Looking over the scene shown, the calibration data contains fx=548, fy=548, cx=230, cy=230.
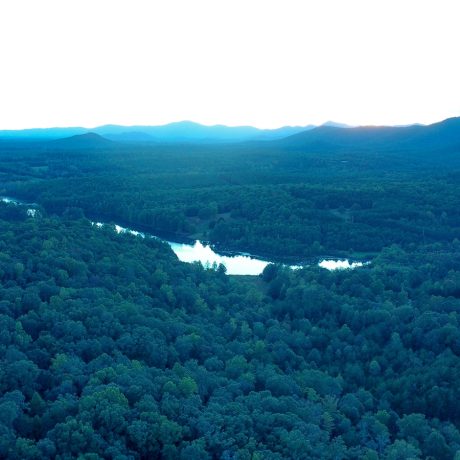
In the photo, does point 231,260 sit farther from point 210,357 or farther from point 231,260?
point 210,357

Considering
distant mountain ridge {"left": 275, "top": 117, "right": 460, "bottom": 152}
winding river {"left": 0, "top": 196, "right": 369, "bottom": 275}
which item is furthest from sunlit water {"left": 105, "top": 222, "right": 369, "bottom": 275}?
distant mountain ridge {"left": 275, "top": 117, "right": 460, "bottom": 152}

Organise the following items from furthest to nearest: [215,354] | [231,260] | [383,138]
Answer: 1. [383,138]
2. [231,260]
3. [215,354]

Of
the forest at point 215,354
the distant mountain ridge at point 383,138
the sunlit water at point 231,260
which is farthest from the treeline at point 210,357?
the distant mountain ridge at point 383,138

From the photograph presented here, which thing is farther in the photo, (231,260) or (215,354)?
(231,260)

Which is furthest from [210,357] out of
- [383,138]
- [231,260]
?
[383,138]

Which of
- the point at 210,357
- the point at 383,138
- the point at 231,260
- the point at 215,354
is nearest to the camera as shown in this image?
the point at 210,357

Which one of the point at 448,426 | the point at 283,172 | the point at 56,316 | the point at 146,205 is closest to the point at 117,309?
the point at 56,316

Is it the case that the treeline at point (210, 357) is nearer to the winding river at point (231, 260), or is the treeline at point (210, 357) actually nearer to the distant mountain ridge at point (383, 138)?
the winding river at point (231, 260)

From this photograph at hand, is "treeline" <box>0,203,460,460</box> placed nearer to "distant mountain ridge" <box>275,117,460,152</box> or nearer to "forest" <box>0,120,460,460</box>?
"forest" <box>0,120,460,460</box>
